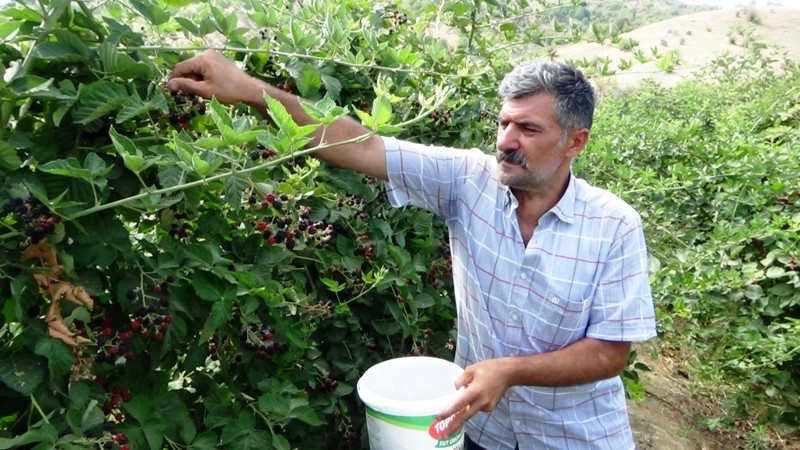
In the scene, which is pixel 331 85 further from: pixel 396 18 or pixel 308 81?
pixel 396 18

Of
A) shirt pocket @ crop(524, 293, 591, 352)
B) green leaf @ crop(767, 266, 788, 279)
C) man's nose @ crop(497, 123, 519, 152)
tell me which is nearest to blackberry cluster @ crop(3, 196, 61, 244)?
man's nose @ crop(497, 123, 519, 152)

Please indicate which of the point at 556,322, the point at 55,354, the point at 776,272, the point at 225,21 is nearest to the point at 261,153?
the point at 225,21

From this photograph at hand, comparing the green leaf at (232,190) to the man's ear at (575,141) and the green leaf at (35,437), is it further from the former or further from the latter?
the man's ear at (575,141)

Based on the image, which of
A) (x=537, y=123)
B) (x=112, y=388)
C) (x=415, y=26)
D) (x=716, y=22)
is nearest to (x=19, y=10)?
(x=112, y=388)

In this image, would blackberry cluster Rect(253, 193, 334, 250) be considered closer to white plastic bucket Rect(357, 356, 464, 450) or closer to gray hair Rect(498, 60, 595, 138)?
white plastic bucket Rect(357, 356, 464, 450)

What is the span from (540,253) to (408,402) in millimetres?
694

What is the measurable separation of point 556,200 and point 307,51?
853mm

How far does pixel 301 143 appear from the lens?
A: 1354mm

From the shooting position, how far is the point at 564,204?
2.18 m

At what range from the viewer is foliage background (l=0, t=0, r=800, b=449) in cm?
135

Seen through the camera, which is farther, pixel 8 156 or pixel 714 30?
pixel 714 30

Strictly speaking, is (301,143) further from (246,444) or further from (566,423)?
(566,423)

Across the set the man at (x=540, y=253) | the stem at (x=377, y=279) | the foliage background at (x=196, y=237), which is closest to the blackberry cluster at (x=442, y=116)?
the foliage background at (x=196, y=237)

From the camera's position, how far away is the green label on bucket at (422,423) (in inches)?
66.1
